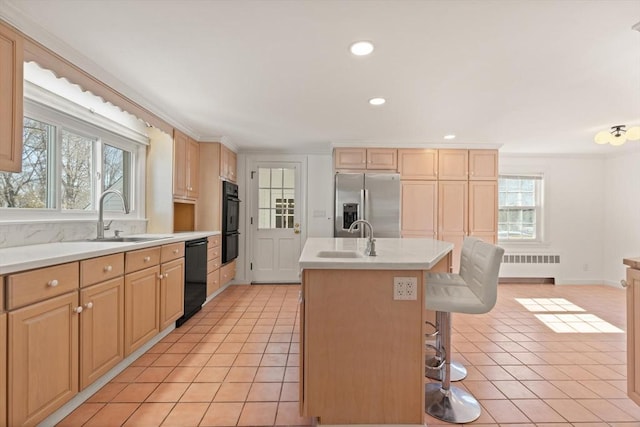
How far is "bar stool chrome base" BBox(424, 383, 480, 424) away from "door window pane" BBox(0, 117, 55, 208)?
2970 mm

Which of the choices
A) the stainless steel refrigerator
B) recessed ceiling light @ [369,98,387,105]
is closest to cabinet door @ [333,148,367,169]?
the stainless steel refrigerator

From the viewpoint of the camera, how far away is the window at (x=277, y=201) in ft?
17.0

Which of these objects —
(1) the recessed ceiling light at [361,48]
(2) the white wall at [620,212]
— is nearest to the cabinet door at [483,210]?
(2) the white wall at [620,212]

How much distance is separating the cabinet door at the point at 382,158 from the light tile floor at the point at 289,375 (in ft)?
7.29

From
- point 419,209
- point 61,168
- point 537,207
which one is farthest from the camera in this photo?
point 537,207

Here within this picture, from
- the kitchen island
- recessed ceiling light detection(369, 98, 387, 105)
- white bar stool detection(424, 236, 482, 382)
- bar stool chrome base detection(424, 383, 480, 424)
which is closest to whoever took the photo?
the kitchen island

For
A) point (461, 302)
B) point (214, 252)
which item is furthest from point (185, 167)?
point (461, 302)

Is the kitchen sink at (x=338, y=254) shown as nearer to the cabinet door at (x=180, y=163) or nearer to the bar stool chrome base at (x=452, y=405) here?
the bar stool chrome base at (x=452, y=405)

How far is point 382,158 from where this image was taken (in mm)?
4469

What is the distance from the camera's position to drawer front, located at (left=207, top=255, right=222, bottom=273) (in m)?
3.84

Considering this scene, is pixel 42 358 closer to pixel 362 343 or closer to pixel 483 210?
pixel 362 343

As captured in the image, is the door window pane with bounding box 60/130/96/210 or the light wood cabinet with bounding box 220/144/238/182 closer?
the door window pane with bounding box 60/130/96/210

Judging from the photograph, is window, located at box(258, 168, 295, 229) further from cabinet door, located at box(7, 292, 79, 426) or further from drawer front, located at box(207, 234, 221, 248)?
cabinet door, located at box(7, 292, 79, 426)

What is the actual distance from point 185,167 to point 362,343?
3.19 meters
